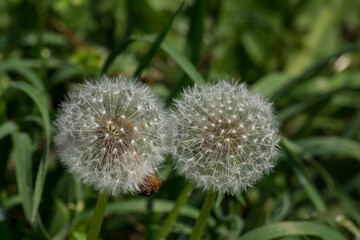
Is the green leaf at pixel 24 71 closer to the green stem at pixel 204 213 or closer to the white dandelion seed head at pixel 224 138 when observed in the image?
the white dandelion seed head at pixel 224 138

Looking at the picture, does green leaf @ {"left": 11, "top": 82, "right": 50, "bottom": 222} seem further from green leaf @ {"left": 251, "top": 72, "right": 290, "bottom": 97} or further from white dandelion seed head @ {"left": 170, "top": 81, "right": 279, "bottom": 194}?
green leaf @ {"left": 251, "top": 72, "right": 290, "bottom": 97}

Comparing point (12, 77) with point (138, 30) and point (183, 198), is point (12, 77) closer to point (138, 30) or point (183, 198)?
point (138, 30)

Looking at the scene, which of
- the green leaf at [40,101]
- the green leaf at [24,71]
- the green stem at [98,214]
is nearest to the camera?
the green stem at [98,214]

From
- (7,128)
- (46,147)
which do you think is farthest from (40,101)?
(7,128)

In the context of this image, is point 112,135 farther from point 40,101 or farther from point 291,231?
point 291,231

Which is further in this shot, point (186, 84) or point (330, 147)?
point (330, 147)

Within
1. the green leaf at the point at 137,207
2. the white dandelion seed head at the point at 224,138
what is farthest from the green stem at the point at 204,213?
the green leaf at the point at 137,207

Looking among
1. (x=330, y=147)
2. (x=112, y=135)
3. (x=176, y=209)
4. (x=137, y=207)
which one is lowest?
(x=112, y=135)

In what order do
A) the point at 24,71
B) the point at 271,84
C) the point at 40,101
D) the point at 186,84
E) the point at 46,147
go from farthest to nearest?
1. the point at 271,84
2. the point at 24,71
3. the point at 186,84
4. the point at 40,101
5. the point at 46,147

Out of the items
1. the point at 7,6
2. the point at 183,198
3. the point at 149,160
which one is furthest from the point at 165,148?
the point at 7,6
